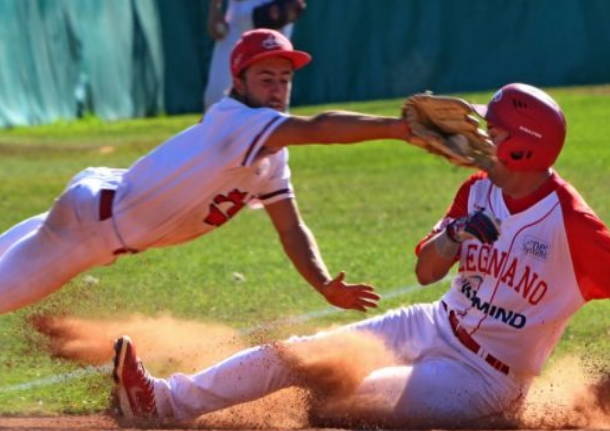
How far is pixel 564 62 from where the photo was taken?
101 feet

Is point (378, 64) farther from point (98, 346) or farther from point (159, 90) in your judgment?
point (98, 346)

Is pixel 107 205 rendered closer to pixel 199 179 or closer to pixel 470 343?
pixel 199 179

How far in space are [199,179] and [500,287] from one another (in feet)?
4.83

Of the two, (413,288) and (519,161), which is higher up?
(519,161)

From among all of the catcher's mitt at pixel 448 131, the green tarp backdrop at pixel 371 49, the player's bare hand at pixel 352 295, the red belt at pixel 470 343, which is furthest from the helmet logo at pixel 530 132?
the green tarp backdrop at pixel 371 49

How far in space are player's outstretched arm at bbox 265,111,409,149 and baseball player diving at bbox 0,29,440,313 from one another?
0.17 meters

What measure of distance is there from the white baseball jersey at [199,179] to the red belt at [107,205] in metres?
0.03

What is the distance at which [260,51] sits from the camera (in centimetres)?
706

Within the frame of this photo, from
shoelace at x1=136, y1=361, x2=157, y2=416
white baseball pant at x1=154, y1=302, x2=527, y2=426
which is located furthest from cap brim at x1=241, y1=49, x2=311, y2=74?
shoelace at x1=136, y1=361, x2=157, y2=416

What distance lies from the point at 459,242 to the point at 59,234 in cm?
195

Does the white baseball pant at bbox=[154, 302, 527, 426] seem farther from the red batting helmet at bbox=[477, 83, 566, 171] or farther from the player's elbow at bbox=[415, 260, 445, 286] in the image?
the red batting helmet at bbox=[477, 83, 566, 171]

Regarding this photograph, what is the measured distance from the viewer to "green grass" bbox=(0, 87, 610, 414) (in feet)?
29.1

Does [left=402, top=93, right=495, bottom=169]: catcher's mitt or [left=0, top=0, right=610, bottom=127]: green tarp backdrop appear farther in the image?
[left=0, top=0, right=610, bottom=127]: green tarp backdrop

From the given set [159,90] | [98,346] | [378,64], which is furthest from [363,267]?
[378,64]
